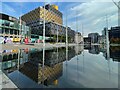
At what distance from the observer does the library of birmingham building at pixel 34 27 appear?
8293 cm

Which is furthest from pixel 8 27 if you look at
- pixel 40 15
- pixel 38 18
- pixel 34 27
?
pixel 34 27

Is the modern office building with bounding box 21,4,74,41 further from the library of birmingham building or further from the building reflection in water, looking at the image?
the building reflection in water

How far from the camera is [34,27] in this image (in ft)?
411

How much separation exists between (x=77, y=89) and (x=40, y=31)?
374ft

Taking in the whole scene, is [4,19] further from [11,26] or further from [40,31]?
[40,31]

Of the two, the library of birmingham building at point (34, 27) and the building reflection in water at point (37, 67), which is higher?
the library of birmingham building at point (34, 27)

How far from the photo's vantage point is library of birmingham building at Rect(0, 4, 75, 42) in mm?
82925

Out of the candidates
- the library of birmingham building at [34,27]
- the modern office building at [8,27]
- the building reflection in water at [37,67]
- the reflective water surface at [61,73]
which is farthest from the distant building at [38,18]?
the reflective water surface at [61,73]

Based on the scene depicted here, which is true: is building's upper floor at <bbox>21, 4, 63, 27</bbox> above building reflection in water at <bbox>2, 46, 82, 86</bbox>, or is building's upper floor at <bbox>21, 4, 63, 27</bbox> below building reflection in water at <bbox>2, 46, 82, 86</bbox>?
above


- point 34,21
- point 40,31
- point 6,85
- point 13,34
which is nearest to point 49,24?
point 40,31

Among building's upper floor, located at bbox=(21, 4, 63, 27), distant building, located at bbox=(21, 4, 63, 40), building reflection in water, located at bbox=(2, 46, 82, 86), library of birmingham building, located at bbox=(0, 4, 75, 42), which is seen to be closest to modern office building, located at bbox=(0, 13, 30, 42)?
library of birmingham building, located at bbox=(0, 4, 75, 42)

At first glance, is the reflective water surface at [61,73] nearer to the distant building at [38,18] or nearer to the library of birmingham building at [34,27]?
the library of birmingham building at [34,27]

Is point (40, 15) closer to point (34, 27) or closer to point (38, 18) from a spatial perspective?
point (38, 18)

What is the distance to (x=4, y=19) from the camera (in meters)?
84.0
